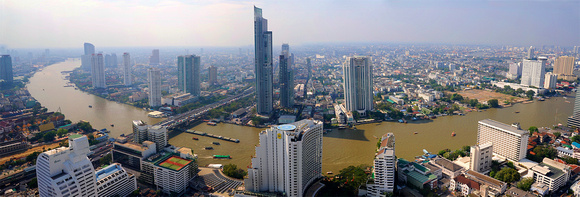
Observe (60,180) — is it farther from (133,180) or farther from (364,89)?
(364,89)

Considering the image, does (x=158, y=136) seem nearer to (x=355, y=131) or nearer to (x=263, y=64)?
(x=263, y=64)

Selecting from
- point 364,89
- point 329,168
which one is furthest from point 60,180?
point 364,89

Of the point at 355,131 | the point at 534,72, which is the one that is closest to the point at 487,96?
the point at 534,72

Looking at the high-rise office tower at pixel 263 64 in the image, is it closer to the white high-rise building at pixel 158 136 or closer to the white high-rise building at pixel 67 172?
the white high-rise building at pixel 158 136

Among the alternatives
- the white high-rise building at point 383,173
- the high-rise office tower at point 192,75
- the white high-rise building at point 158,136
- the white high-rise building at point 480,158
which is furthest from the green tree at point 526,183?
the high-rise office tower at point 192,75

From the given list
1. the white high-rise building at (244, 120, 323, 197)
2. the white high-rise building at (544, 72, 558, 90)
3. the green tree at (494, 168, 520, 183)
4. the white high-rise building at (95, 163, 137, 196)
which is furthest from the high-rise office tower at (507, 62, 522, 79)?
the white high-rise building at (95, 163, 137, 196)

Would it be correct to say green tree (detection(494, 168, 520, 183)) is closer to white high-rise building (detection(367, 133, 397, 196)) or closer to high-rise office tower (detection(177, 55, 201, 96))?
white high-rise building (detection(367, 133, 397, 196))
